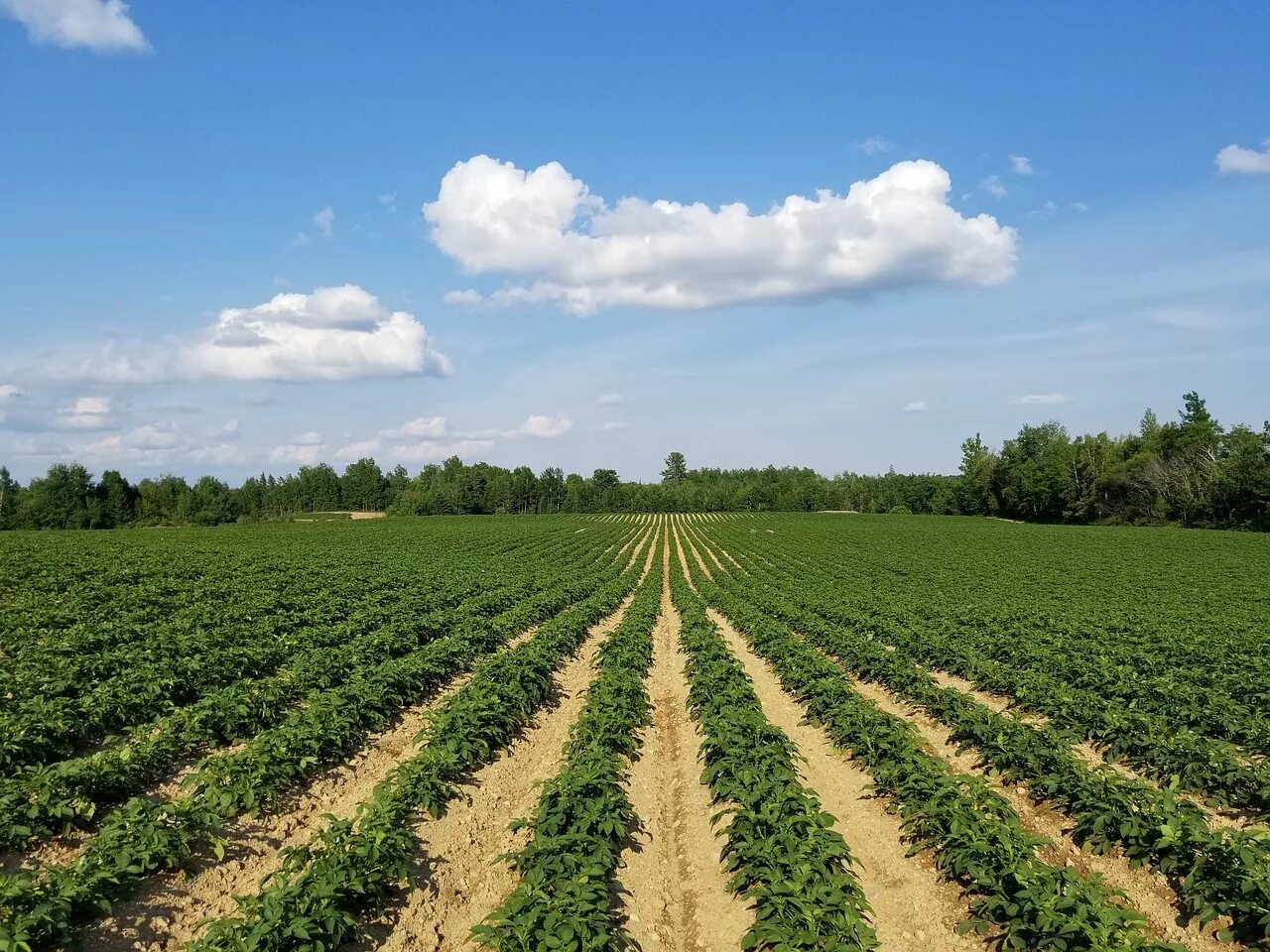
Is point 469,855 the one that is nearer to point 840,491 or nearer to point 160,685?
point 160,685

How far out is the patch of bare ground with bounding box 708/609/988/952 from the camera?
275 inches

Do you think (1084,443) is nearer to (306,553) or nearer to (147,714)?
(306,553)

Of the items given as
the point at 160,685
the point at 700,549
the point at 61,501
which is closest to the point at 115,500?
the point at 61,501

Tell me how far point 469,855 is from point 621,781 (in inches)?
117

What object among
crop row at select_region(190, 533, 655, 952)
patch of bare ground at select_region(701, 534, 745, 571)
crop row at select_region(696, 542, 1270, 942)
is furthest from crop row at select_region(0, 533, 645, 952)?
patch of bare ground at select_region(701, 534, 745, 571)

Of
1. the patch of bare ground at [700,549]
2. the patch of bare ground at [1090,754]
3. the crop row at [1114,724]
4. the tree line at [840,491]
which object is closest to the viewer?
the patch of bare ground at [1090,754]

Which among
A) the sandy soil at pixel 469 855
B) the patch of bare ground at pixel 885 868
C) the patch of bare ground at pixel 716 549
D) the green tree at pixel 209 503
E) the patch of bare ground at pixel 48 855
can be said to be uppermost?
the green tree at pixel 209 503

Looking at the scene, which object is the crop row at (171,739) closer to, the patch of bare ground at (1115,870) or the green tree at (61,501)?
the patch of bare ground at (1115,870)

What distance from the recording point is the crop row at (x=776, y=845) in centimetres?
599

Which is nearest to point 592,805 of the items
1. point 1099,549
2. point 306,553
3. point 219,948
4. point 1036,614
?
point 219,948

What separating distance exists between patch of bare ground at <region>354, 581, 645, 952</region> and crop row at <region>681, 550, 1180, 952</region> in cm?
515

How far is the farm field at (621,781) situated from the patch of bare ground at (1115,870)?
0.04 meters

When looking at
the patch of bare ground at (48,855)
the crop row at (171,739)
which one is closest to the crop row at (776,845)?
the patch of bare ground at (48,855)

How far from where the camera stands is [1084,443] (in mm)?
98125
